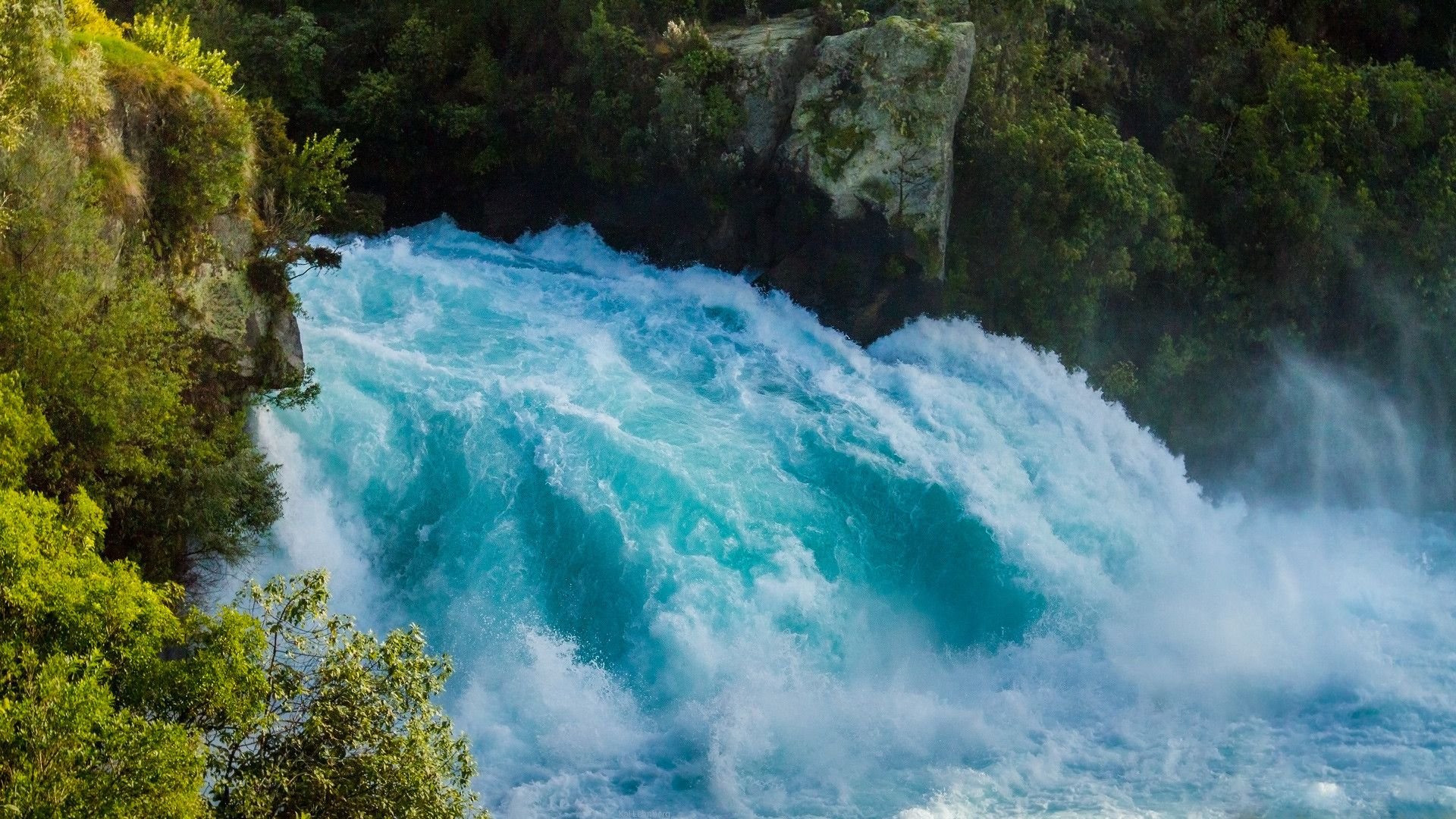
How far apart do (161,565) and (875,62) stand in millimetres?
19012

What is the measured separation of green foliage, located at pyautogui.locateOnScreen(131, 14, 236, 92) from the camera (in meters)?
21.6

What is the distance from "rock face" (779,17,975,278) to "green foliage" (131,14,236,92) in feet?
43.5

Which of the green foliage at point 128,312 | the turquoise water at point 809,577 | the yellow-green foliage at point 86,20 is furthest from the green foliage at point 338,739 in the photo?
the yellow-green foliage at point 86,20

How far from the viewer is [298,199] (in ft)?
76.1

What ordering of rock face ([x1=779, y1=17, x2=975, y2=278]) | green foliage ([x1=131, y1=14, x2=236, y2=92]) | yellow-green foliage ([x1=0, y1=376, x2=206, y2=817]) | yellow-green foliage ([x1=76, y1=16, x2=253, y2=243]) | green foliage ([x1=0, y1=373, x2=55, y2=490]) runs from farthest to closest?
rock face ([x1=779, y1=17, x2=975, y2=278]), green foliage ([x1=131, y1=14, x2=236, y2=92]), yellow-green foliage ([x1=76, y1=16, x2=253, y2=243]), green foliage ([x1=0, y1=373, x2=55, y2=490]), yellow-green foliage ([x1=0, y1=376, x2=206, y2=817])

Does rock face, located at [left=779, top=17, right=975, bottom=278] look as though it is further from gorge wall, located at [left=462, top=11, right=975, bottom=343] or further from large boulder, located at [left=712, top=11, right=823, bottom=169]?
large boulder, located at [left=712, top=11, right=823, bottom=169]

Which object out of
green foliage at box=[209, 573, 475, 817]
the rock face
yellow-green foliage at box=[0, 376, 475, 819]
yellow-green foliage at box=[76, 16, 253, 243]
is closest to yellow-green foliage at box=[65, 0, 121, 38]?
yellow-green foliage at box=[76, 16, 253, 243]

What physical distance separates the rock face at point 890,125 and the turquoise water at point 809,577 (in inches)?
120

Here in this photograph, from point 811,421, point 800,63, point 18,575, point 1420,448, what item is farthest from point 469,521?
point 1420,448

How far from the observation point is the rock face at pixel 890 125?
30.3 m

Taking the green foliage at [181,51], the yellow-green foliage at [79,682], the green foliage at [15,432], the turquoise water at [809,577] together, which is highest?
the green foliage at [181,51]

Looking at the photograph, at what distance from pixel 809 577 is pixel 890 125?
1129 cm

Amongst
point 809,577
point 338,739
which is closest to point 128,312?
point 338,739

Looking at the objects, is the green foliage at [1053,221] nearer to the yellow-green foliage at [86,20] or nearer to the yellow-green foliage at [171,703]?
the yellow-green foliage at [86,20]
